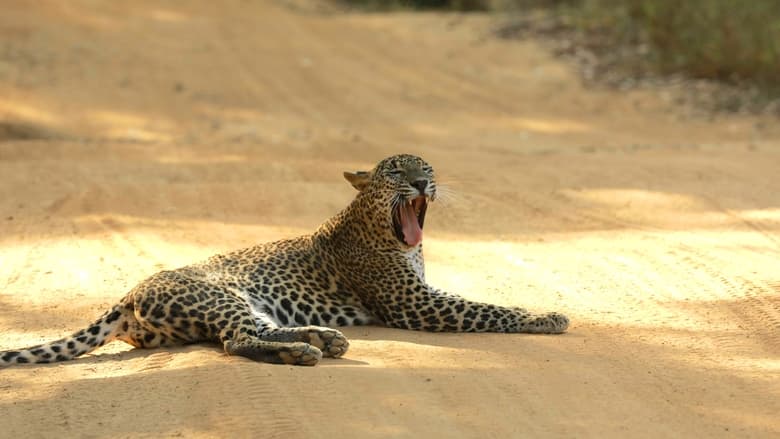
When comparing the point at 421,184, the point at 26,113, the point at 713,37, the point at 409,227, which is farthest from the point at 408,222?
the point at 713,37

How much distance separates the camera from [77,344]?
7.77 metres

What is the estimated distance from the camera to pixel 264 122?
19781 millimetres

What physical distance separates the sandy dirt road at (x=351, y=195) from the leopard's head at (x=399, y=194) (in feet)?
2.53

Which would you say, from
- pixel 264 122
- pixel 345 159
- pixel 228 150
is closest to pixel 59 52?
pixel 264 122

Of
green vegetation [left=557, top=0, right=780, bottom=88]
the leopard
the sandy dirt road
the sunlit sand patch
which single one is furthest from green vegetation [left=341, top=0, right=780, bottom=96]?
the leopard

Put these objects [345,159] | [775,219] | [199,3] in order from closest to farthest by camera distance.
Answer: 1. [775,219]
2. [345,159]
3. [199,3]

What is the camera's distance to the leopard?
7738 millimetres

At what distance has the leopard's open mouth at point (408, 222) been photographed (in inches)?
342

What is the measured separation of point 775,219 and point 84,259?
21.0ft

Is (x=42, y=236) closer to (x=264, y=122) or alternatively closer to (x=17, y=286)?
(x=17, y=286)

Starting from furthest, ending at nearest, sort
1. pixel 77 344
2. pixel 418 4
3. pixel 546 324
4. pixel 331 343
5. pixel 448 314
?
pixel 418 4 → pixel 448 314 → pixel 546 324 → pixel 77 344 → pixel 331 343

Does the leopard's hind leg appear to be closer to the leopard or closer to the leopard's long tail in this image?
the leopard

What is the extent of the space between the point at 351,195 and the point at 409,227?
5.06m

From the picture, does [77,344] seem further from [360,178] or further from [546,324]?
[546,324]
